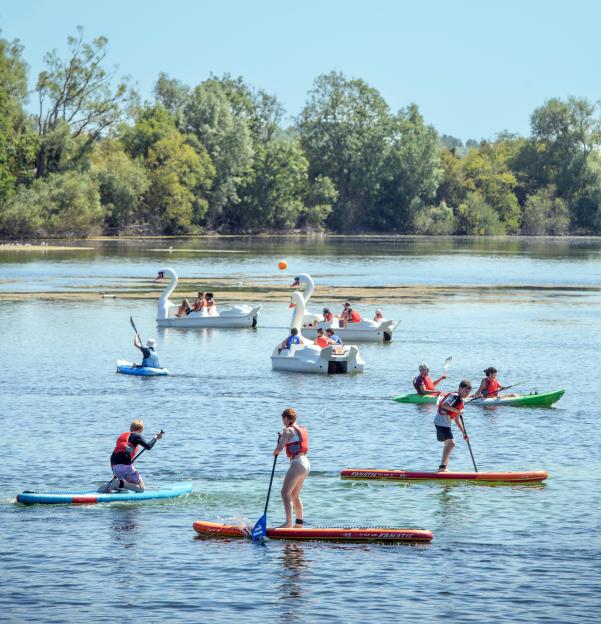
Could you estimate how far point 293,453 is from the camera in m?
22.2

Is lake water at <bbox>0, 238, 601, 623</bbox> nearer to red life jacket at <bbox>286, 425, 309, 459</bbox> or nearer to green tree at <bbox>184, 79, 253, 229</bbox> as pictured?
red life jacket at <bbox>286, 425, 309, 459</bbox>

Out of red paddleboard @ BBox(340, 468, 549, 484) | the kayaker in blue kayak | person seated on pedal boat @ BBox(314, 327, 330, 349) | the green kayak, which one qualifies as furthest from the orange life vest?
the kayaker in blue kayak

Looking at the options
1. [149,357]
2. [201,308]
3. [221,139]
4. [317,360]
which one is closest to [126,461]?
[149,357]

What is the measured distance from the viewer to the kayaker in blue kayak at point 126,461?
24.8m

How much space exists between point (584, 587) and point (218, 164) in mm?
157628

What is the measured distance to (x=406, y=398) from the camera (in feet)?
127

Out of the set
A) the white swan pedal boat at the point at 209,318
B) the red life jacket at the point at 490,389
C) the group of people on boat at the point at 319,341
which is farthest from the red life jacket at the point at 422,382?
the white swan pedal boat at the point at 209,318

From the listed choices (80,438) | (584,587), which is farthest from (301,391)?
(584,587)

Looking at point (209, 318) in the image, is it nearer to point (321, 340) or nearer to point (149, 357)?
point (321, 340)

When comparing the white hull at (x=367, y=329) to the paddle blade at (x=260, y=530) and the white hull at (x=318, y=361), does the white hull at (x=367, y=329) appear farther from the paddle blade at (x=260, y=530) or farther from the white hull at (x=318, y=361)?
the paddle blade at (x=260, y=530)

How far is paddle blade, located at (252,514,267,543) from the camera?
23016 mm

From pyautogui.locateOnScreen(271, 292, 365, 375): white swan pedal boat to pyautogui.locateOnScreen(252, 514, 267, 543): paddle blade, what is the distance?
21885 mm

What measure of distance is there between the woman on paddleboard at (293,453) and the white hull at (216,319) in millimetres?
37977

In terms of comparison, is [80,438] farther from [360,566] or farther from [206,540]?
[360,566]
